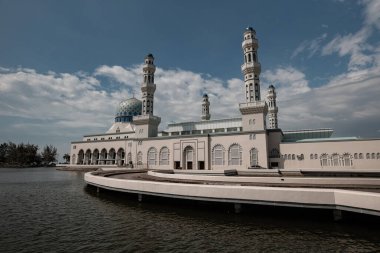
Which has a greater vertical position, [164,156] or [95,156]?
[95,156]

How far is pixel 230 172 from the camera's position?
35.9 metres

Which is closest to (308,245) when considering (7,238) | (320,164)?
(7,238)

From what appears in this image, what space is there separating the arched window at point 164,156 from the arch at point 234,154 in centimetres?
1598

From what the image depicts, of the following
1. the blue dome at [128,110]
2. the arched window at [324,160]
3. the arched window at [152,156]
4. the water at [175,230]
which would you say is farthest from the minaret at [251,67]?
the blue dome at [128,110]

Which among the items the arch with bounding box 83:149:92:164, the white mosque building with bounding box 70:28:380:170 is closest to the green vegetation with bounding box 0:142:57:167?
the arch with bounding box 83:149:92:164

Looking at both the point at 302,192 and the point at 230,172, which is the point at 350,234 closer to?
the point at 302,192

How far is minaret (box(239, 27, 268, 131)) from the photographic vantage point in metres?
47.8

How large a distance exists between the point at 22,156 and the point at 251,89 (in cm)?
11816

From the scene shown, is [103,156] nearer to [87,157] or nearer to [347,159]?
[87,157]

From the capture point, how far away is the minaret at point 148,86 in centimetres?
6169

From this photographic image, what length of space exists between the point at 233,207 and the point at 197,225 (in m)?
4.39

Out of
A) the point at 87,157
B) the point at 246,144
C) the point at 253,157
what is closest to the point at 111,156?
the point at 87,157

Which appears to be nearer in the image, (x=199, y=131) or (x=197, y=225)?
(x=197, y=225)

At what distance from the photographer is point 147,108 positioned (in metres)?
62.2
